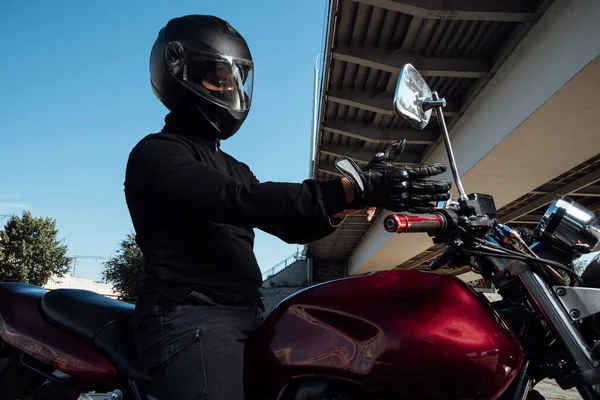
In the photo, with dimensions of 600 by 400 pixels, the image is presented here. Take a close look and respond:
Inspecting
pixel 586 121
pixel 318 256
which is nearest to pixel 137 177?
pixel 586 121

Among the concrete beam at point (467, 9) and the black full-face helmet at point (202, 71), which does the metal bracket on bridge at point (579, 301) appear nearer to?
the black full-face helmet at point (202, 71)

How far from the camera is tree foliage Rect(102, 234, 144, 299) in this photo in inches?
1475

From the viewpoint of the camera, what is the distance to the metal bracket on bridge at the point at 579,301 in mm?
1424

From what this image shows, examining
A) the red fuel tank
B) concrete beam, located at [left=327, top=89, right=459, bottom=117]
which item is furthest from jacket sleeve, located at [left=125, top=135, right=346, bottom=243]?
concrete beam, located at [left=327, top=89, right=459, bottom=117]

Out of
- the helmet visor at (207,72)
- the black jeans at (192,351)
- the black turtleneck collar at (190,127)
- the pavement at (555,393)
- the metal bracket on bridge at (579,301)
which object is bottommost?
the pavement at (555,393)

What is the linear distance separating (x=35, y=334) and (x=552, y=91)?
251 inches

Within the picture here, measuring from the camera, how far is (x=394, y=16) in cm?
671

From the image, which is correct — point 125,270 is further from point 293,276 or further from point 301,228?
point 301,228

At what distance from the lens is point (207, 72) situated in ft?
6.92

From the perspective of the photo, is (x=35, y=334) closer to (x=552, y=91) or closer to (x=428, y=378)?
(x=428, y=378)

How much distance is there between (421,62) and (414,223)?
6.85m

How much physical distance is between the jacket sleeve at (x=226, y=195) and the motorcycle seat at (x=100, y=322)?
2.04ft

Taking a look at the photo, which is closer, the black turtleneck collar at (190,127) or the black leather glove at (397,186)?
the black leather glove at (397,186)

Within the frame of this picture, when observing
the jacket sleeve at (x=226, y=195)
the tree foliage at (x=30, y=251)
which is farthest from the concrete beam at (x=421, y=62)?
the tree foliage at (x=30, y=251)
